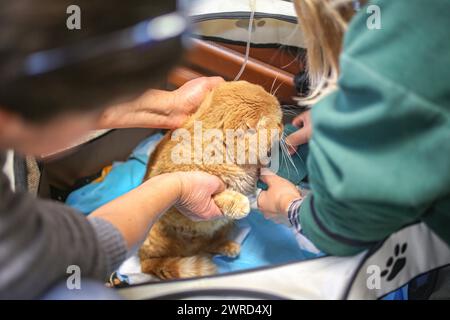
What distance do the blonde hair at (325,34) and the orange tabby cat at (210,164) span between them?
274mm

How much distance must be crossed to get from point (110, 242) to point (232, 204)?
0.49 metres

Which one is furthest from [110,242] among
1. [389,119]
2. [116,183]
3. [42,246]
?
[116,183]

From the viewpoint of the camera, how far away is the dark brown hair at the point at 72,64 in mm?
384

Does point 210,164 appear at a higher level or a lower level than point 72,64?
lower

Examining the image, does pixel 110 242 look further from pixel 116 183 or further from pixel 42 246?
pixel 116 183

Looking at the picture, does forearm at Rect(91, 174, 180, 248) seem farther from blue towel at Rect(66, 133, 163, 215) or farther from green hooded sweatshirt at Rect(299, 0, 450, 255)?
blue towel at Rect(66, 133, 163, 215)

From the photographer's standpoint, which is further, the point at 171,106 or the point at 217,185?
the point at 171,106

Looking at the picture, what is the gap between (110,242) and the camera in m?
0.68

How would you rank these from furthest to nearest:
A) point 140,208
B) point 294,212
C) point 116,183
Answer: point 116,183 → point 294,212 → point 140,208

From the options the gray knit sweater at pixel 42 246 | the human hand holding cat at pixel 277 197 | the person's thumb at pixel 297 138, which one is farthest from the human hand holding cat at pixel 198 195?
the gray knit sweater at pixel 42 246

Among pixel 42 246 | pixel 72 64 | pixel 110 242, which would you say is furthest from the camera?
pixel 110 242

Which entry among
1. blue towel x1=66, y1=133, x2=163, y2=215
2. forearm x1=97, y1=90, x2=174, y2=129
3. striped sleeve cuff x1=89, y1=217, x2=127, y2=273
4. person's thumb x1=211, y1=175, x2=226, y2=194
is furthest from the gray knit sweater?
blue towel x1=66, y1=133, x2=163, y2=215

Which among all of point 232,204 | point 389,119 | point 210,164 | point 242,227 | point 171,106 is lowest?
point 242,227
